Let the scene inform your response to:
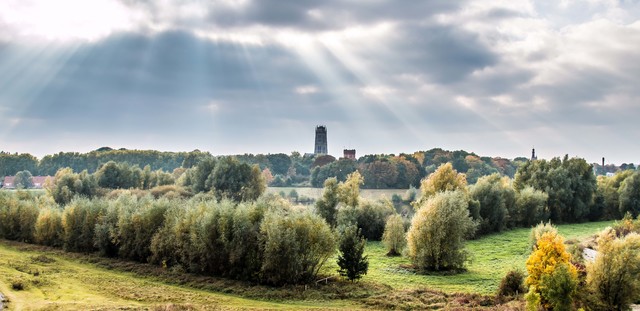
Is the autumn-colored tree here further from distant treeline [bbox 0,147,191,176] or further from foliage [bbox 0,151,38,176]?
foliage [bbox 0,151,38,176]

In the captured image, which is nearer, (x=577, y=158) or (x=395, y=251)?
(x=395, y=251)

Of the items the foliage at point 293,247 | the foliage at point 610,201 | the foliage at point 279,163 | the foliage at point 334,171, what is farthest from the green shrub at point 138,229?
the foliage at point 279,163

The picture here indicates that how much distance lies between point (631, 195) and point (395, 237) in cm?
5541

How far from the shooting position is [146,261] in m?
48.0

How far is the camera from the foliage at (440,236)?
1784 inches

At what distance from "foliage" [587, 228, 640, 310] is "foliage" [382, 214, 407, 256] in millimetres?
27217

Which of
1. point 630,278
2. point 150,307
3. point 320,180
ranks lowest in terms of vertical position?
point 150,307

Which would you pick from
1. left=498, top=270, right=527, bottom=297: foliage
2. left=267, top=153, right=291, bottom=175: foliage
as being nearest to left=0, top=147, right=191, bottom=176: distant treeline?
left=267, top=153, right=291, bottom=175: foliage

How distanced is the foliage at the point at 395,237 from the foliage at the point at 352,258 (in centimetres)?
1718

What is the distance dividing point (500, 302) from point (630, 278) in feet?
24.2

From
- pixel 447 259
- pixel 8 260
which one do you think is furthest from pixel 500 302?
pixel 8 260

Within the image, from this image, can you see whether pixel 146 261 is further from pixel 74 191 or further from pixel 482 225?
pixel 74 191

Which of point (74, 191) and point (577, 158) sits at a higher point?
point (577, 158)

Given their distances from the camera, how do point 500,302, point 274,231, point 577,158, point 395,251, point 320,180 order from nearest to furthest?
point 500,302 → point 274,231 → point 395,251 → point 577,158 → point 320,180
